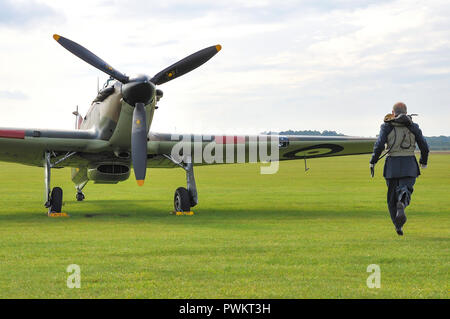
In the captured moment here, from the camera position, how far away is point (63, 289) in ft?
19.7

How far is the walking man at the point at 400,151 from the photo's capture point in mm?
10250

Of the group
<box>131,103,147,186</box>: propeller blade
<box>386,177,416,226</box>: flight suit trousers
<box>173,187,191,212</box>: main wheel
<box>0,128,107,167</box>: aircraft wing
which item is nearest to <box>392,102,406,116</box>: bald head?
<box>386,177,416,226</box>: flight suit trousers

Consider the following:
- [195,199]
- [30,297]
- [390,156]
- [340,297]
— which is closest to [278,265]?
[340,297]

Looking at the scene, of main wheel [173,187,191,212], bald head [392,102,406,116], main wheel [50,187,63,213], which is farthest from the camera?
main wheel [173,187,191,212]

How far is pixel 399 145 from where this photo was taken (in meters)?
10.3

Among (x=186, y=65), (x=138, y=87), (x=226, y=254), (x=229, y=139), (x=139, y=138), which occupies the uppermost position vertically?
(x=186, y=65)

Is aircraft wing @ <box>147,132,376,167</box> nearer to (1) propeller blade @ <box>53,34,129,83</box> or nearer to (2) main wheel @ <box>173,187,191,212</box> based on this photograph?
(2) main wheel @ <box>173,187,191,212</box>

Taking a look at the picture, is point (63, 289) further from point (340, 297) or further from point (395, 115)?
point (395, 115)

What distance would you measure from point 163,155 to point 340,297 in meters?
12.7

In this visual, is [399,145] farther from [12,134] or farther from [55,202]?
[12,134]

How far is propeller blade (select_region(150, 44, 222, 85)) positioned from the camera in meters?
14.9

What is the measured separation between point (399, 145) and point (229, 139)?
27.0ft

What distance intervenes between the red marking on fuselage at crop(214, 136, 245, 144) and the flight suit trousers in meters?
7.96

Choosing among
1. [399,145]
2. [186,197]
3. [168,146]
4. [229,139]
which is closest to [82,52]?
[168,146]
